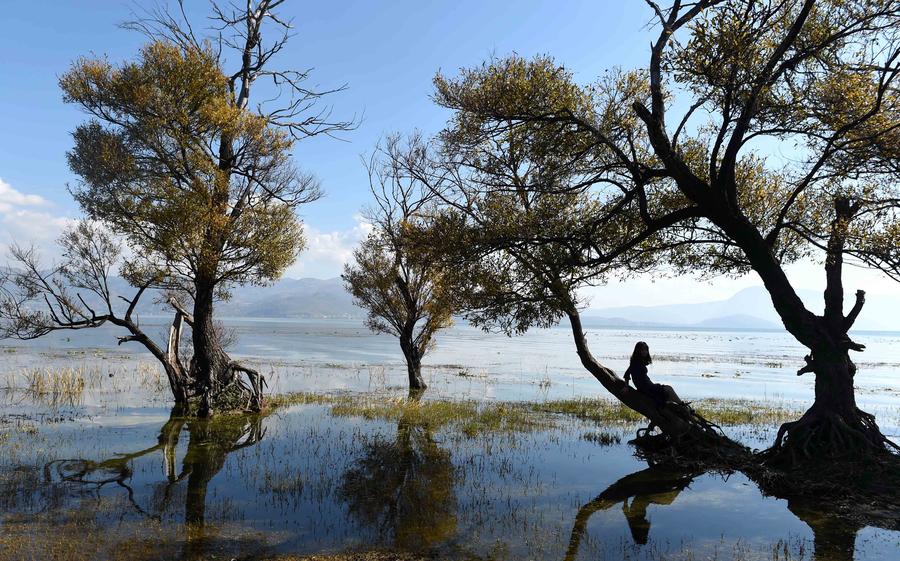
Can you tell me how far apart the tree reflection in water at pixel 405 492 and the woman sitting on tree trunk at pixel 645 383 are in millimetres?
6623

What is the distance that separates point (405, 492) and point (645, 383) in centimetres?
908

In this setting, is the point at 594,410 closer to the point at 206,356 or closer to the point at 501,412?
the point at 501,412

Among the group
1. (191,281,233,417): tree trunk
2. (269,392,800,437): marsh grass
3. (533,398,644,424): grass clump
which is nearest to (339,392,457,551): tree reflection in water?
(269,392,800,437): marsh grass

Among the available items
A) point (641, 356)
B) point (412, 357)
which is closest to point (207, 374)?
point (412, 357)

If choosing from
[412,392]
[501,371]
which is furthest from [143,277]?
[501,371]

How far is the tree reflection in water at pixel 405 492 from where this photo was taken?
1067 cm

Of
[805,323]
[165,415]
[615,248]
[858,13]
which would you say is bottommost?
[165,415]

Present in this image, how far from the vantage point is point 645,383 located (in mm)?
18234

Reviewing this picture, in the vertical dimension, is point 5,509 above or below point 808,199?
below

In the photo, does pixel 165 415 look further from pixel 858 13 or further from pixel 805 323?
pixel 858 13

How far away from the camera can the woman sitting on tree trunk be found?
17750 mm

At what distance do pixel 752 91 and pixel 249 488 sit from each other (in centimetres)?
1491

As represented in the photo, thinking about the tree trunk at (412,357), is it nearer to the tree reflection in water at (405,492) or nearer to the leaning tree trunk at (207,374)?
the leaning tree trunk at (207,374)

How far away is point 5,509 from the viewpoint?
11070 mm
